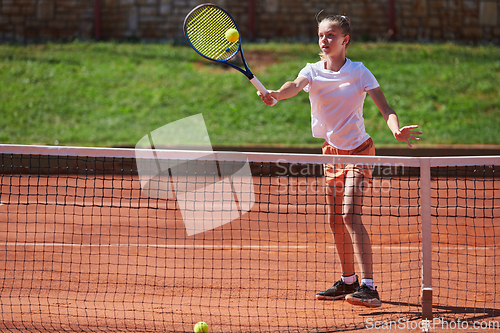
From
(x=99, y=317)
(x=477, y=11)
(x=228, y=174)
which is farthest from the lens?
(x=477, y=11)

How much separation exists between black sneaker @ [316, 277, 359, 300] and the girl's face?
1710 millimetres

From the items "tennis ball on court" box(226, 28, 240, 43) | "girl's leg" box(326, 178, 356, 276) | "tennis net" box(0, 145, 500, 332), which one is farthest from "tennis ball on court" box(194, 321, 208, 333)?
"tennis ball on court" box(226, 28, 240, 43)

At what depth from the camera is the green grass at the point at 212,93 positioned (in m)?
10.6

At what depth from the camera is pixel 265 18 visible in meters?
14.7

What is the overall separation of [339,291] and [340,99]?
1.44 m

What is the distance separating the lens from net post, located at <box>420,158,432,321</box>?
3.26m

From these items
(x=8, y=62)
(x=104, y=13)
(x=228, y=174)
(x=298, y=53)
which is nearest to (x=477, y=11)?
(x=298, y=53)

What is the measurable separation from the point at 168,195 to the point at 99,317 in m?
4.34

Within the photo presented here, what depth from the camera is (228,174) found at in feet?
30.2

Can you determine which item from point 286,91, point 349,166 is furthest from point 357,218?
point 286,91

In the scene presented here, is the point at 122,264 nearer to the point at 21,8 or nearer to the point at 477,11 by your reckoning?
the point at 21,8

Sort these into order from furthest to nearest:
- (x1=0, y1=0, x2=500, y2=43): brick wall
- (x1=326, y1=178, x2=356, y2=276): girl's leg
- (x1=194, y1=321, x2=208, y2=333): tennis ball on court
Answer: (x1=0, y1=0, x2=500, y2=43): brick wall, (x1=326, y1=178, x2=356, y2=276): girl's leg, (x1=194, y1=321, x2=208, y2=333): tennis ball on court

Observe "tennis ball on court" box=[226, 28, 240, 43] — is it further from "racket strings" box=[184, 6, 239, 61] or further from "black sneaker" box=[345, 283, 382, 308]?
"black sneaker" box=[345, 283, 382, 308]

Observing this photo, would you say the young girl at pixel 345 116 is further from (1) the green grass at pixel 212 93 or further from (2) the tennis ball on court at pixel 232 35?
(1) the green grass at pixel 212 93
